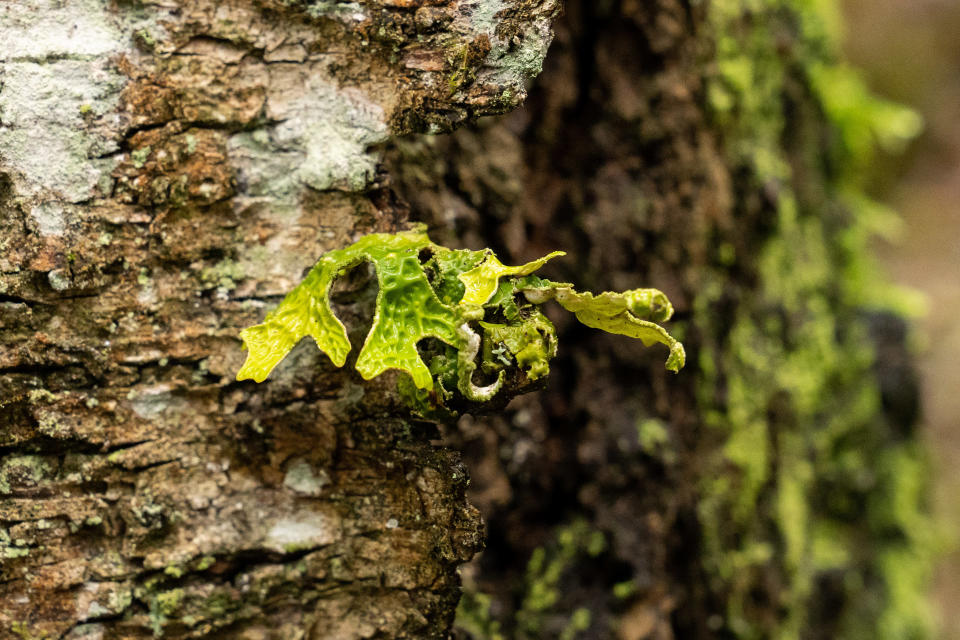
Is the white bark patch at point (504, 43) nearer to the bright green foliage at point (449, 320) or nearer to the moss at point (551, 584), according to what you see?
the bright green foliage at point (449, 320)

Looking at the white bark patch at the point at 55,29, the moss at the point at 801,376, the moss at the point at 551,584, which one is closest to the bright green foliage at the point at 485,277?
the white bark patch at the point at 55,29

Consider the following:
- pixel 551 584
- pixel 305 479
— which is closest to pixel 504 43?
pixel 305 479

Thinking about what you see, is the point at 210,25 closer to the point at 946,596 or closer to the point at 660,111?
the point at 660,111

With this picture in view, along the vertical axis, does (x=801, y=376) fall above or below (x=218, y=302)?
below

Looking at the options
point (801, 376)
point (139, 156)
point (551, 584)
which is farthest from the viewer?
point (801, 376)

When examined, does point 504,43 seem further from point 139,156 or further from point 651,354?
point 651,354
